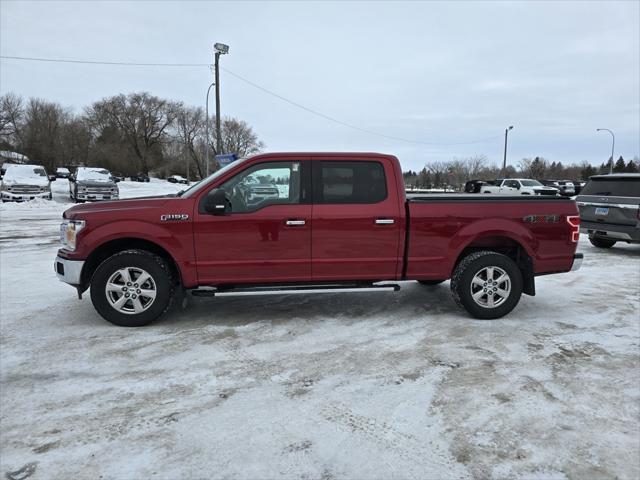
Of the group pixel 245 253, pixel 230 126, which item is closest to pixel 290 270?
pixel 245 253

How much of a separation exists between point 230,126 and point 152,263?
82251 millimetres

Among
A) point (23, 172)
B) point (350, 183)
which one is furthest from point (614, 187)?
point (23, 172)

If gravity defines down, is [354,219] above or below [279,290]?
above

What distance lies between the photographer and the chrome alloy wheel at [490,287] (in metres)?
5.14

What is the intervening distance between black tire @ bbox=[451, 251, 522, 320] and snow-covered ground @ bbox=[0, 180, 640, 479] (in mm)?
184

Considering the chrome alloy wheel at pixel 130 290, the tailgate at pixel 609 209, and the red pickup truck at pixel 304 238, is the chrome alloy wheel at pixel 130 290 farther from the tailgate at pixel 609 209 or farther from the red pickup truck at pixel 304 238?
the tailgate at pixel 609 209

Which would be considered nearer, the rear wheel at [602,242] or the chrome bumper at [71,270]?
the chrome bumper at [71,270]

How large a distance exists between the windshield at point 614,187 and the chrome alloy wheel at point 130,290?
9.68 metres

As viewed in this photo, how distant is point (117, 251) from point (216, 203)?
1338 millimetres

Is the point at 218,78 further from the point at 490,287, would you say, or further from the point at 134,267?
the point at 490,287

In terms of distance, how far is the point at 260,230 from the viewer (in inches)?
188

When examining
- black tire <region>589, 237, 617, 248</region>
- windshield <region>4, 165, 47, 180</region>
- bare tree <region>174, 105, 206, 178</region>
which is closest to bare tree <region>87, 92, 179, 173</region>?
bare tree <region>174, 105, 206, 178</region>

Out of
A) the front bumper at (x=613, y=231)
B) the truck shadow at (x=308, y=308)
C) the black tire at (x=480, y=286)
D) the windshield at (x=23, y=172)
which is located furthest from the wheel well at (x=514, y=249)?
the windshield at (x=23, y=172)

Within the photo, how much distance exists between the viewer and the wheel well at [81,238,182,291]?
4809 millimetres
